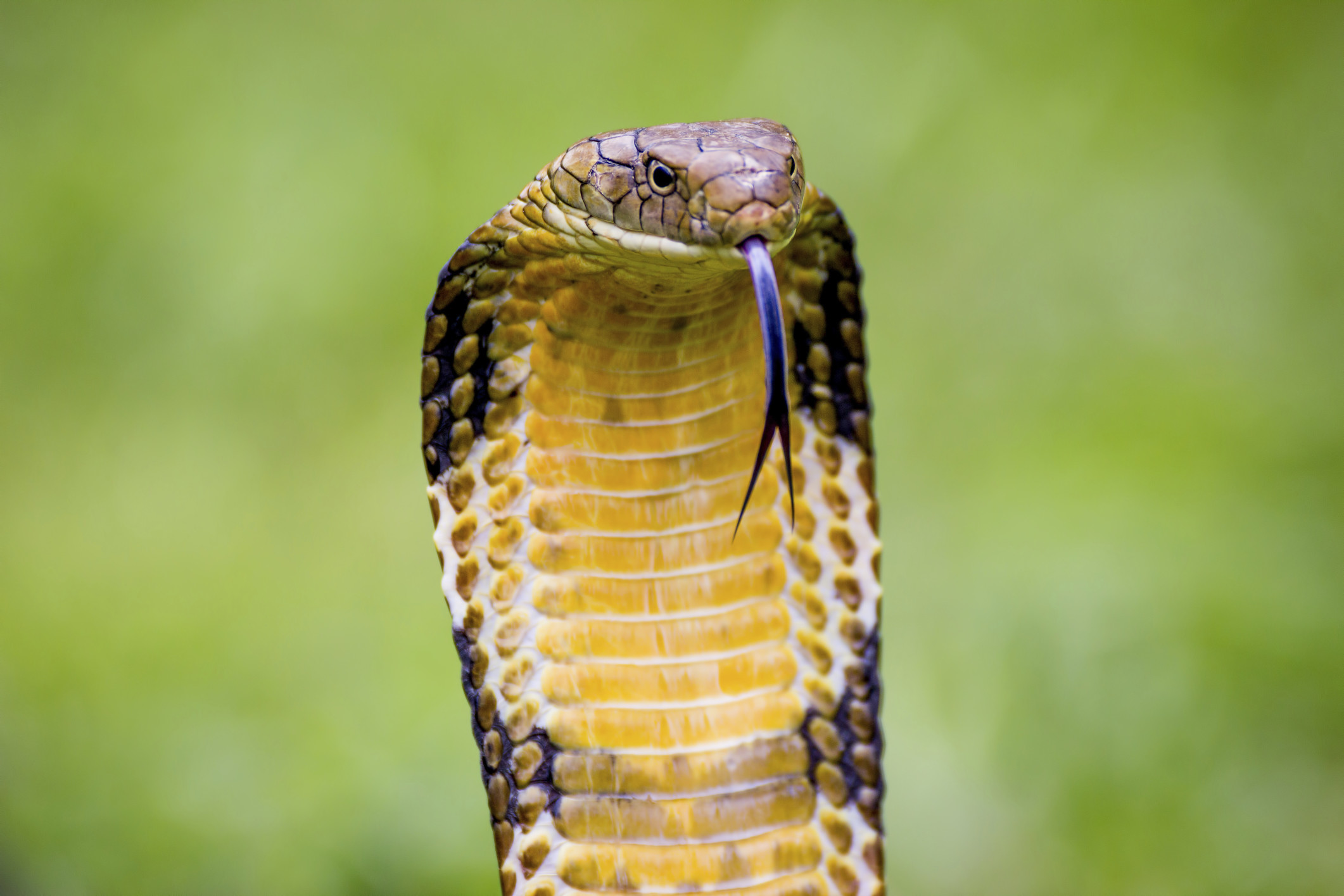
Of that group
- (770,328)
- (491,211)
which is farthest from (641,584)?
(491,211)

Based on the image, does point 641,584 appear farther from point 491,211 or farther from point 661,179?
point 491,211

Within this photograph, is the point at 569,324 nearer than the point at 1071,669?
Yes

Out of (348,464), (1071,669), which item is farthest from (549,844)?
(348,464)

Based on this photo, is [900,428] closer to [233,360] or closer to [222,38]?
[233,360]

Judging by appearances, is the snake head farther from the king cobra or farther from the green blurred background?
the green blurred background

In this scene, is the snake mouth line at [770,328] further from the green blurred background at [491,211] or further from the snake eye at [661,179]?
the green blurred background at [491,211]

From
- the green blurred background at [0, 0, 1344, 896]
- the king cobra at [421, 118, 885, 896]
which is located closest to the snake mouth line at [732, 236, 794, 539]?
the king cobra at [421, 118, 885, 896]
